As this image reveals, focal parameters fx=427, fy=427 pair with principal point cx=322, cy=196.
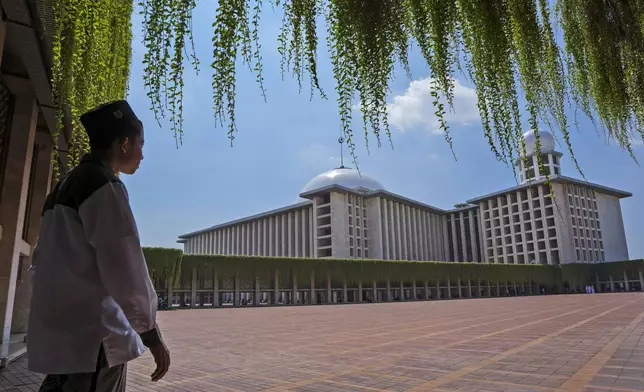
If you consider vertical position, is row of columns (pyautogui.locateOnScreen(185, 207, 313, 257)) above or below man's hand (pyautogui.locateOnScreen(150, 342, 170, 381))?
above

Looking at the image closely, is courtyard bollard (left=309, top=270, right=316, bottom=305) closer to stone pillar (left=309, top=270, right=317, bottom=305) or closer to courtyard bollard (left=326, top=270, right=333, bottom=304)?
stone pillar (left=309, top=270, right=317, bottom=305)

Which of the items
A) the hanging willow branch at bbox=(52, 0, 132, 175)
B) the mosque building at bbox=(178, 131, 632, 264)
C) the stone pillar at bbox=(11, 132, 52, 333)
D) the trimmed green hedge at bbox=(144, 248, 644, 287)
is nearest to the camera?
the hanging willow branch at bbox=(52, 0, 132, 175)

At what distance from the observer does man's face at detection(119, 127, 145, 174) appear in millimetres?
1927

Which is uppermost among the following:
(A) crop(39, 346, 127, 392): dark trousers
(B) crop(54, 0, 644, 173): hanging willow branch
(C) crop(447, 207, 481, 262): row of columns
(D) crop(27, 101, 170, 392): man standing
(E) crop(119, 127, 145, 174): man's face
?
(C) crop(447, 207, 481, 262): row of columns

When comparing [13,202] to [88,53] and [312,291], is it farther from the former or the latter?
[312,291]

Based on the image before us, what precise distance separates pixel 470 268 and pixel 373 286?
14.4 metres

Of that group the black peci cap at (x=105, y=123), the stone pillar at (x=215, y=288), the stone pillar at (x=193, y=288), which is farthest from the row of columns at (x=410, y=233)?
the black peci cap at (x=105, y=123)

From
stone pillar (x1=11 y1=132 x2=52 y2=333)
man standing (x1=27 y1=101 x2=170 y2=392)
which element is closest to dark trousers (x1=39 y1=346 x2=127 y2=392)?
man standing (x1=27 y1=101 x2=170 y2=392)

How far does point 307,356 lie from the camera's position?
6.97 m

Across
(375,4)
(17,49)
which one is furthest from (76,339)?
(17,49)

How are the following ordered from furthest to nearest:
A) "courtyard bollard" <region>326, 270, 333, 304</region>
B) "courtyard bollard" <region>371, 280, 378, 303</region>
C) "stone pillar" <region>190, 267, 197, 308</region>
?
"courtyard bollard" <region>371, 280, 378, 303</region> < "courtyard bollard" <region>326, 270, 333, 304</region> < "stone pillar" <region>190, 267, 197, 308</region>

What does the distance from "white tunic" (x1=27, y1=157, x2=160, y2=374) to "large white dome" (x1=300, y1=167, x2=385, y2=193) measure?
65.6m

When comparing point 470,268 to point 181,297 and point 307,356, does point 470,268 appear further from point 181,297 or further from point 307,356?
point 307,356

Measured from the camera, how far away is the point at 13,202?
6211 mm
